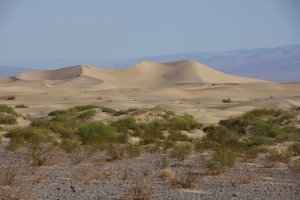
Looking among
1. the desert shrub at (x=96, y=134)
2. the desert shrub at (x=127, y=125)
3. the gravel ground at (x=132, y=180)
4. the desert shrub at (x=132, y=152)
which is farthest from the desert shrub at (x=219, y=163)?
the desert shrub at (x=127, y=125)

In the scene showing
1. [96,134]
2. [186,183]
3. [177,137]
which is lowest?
[177,137]

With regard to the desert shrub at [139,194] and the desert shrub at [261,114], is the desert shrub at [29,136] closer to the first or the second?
the desert shrub at [261,114]

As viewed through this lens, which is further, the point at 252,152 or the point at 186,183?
the point at 252,152

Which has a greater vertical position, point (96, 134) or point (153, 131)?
point (96, 134)

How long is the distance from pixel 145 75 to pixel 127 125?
100297 millimetres

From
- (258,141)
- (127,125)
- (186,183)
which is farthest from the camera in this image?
(127,125)

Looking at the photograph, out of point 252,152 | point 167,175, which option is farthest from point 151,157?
point 167,175

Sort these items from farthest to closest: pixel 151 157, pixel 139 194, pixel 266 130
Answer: pixel 266 130
pixel 151 157
pixel 139 194

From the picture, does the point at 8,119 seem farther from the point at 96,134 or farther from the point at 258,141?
the point at 258,141

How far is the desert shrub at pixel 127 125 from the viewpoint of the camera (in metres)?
28.8

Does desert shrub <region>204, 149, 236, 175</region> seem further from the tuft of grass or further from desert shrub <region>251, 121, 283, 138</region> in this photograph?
desert shrub <region>251, 121, 283, 138</region>

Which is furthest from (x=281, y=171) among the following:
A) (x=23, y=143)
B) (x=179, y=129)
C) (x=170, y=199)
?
(x=179, y=129)

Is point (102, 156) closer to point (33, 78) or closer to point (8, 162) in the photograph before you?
point (8, 162)

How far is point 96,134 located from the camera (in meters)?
25.9
